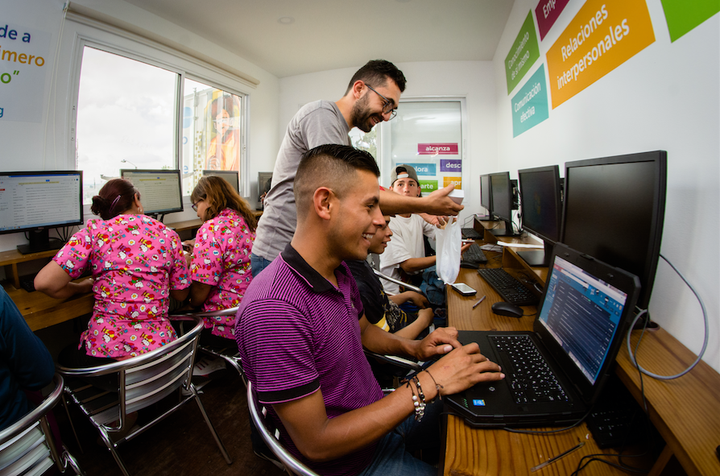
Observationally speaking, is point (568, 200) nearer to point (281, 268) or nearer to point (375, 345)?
point (375, 345)

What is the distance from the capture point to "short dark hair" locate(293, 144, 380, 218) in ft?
2.78

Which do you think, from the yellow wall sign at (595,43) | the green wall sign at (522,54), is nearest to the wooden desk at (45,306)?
the yellow wall sign at (595,43)

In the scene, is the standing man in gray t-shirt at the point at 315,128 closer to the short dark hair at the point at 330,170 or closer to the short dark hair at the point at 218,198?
the short dark hair at the point at 330,170

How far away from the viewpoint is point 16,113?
246cm

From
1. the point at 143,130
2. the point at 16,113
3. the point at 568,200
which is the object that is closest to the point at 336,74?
the point at 143,130

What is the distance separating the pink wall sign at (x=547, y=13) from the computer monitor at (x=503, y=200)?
1059mm

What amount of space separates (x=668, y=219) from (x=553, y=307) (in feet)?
1.47

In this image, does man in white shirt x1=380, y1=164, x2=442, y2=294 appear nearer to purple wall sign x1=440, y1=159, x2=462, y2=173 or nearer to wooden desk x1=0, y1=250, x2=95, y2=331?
wooden desk x1=0, y1=250, x2=95, y2=331

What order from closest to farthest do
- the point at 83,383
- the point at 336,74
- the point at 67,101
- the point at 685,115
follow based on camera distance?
the point at 685,115, the point at 83,383, the point at 67,101, the point at 336,74

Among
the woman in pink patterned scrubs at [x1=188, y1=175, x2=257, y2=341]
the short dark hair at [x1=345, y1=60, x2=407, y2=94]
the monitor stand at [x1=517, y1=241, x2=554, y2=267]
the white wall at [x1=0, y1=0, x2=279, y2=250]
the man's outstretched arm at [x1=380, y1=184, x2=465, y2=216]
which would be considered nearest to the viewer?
the man's outstretched arm at [x1=380, y1=184, x2=465, y2=216]

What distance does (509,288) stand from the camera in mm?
1701

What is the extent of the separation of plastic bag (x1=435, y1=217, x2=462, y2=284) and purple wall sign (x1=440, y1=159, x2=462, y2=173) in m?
3.58

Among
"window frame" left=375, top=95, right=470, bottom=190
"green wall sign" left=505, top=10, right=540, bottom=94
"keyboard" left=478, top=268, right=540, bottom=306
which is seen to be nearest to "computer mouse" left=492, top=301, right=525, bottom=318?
"keyboard" left=478, top=268, right=540, bottom=306

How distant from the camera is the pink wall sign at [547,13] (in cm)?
207
